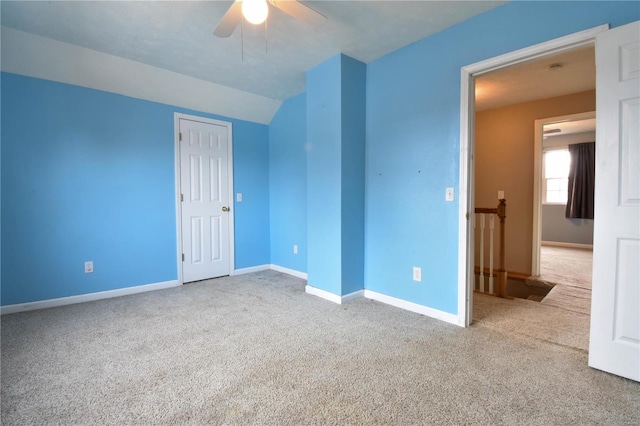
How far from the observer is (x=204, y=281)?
3.86m

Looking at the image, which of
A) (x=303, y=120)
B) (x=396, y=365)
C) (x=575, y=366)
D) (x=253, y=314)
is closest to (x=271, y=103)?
(x=303, y=120)

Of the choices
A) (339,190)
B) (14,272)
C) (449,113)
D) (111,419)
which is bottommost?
(111,419)

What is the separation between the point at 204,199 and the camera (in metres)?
3.91

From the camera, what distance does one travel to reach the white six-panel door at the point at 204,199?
148 inches

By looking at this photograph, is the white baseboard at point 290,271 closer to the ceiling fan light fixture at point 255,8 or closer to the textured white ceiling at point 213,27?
the textured white ceiling at point 213,27

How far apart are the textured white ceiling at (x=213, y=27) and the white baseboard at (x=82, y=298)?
248 centimetres

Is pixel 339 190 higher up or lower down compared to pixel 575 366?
higher up

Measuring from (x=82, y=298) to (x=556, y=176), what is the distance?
9310 mm

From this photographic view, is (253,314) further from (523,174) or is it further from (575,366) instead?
(523,174)

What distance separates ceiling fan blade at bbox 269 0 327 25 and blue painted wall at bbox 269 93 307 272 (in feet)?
6.91

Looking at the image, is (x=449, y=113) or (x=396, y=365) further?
(x=449, y=113)

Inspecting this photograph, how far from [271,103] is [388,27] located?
224cm

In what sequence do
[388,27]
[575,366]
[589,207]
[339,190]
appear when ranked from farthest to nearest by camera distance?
[589,207] → [339,190] → [388,27] → [575,366]

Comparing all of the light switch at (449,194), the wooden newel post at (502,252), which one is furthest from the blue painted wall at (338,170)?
the wooden newel post at (502,252)
